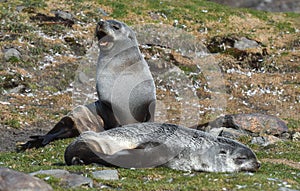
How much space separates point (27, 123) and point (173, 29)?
21.6 metres

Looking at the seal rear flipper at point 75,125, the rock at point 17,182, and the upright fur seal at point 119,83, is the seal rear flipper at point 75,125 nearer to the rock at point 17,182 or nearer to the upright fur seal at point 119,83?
the upright fur seal at point 119,83

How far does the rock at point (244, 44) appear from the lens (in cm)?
Result: 3831

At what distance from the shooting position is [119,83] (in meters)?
15.3

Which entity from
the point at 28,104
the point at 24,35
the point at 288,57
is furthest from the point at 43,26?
the point at 288,57

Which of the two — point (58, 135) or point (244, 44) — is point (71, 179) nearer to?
point (58, 135)

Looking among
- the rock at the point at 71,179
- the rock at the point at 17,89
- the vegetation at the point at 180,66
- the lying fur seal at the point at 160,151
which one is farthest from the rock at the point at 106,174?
the rock at the point at 17,89

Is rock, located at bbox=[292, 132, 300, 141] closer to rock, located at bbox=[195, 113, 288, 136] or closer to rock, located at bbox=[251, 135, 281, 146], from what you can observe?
rock, located at bbox=[195, 113, 288, 136]

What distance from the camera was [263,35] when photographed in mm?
41906

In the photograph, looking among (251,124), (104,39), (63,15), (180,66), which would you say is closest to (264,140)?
(251,124)

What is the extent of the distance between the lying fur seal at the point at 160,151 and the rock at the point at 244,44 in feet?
92.1

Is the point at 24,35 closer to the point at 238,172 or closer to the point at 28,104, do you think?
the point at 28,104

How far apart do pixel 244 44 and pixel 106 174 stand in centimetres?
3035

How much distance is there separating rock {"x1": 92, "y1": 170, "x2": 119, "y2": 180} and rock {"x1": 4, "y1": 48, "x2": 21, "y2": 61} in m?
21.7

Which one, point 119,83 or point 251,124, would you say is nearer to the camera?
point 119,83
